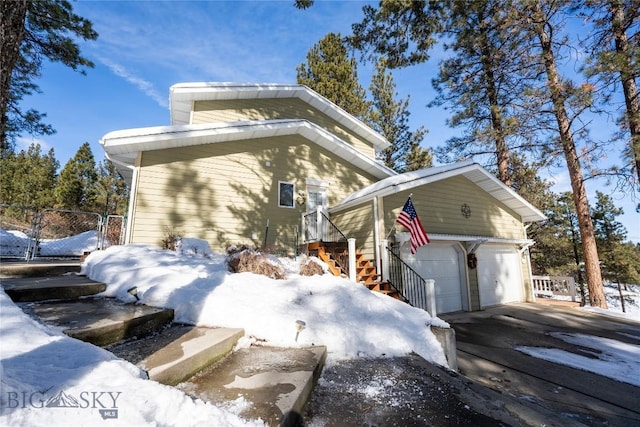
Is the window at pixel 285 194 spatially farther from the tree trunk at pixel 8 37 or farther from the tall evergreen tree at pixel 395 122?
the tall evergreen tree at pixel 395 122

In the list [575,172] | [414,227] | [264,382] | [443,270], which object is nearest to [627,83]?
[575,172]

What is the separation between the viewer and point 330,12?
8.40 m

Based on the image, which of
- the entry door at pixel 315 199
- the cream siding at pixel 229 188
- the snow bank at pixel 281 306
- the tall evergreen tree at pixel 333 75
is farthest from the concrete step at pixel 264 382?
the tall evergreen tree at pixel 333 75

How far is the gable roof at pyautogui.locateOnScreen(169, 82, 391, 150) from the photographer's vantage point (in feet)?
33.4

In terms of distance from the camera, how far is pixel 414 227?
23.2 feet

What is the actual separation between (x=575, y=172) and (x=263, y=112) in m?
12.1

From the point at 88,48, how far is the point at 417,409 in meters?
14.7

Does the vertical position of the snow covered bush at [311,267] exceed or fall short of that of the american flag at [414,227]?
it falls short

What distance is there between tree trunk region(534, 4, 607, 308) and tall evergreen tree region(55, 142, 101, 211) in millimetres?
28304

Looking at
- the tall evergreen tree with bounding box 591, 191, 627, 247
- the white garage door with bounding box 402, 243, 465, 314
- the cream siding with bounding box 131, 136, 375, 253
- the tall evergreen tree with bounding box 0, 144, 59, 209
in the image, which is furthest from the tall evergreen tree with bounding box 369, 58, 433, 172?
the tall evergreen tree with bounding box 0, 144, 59, 209

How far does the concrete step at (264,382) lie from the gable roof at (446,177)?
223 inches

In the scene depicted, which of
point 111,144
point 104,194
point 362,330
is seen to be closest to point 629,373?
point 362,330

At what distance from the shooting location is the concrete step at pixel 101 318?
267cm

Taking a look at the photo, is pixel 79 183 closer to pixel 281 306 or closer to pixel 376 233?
pixel 376 233
